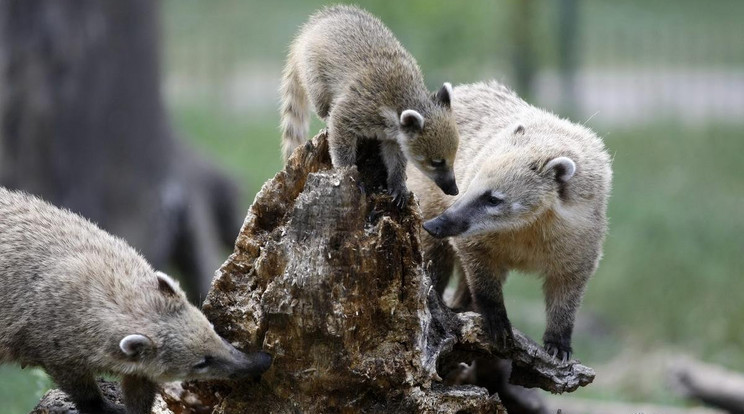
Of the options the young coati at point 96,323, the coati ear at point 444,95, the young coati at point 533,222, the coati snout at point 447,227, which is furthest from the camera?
the coati ear at point 444,95

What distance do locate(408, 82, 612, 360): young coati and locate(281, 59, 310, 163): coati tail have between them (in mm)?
1260

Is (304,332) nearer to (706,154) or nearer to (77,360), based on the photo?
(77,360)

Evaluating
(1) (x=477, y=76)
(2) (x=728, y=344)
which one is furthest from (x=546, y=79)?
(2) (x=728, y=344)

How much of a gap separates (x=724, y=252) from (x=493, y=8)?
13.3m

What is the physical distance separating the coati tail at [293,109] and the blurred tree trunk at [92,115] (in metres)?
5.89

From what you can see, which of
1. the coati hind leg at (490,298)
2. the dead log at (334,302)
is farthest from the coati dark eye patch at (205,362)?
the coati hind leg at (490,298)

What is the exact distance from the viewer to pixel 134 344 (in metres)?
5.87

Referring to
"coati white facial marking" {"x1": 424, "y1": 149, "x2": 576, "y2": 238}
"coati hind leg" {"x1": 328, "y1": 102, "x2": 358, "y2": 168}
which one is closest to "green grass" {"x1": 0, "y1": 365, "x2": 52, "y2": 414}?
"coati hind leg" {"x1": 328, "y1": 102, "x2": 358, "y2": 168}

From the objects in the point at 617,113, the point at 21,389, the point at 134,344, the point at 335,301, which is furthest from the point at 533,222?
the point at 617,113

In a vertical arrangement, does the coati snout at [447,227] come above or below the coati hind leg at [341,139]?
below

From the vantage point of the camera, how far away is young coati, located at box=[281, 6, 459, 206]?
626 cm

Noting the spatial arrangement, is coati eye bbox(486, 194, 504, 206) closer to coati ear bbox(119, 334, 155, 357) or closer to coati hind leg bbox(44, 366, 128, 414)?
coati ear bbox(119, 334, 155, 357)

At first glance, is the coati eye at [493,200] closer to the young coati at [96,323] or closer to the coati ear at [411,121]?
the coati ear at [411,121]

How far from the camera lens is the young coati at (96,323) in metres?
5.98
